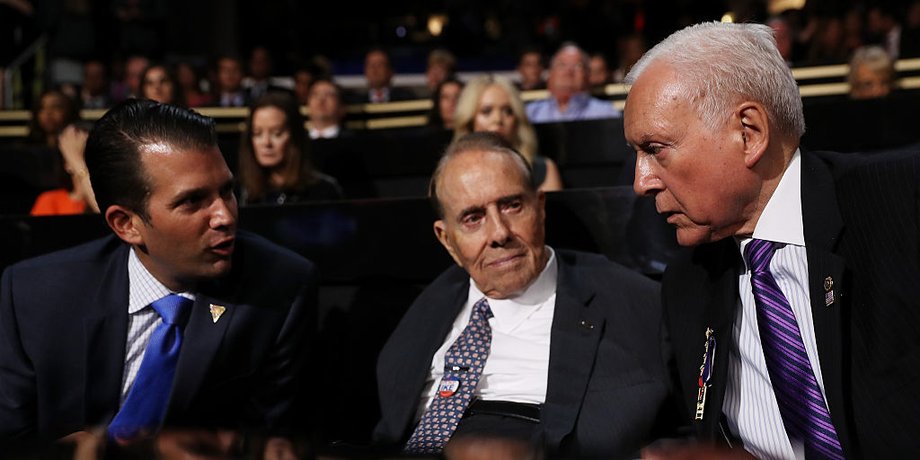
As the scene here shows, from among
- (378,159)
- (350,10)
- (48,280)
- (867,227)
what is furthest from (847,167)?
(350,10)

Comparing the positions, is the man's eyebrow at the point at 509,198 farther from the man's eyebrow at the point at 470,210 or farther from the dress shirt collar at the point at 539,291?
the dress shirt collar at the point at 539,291

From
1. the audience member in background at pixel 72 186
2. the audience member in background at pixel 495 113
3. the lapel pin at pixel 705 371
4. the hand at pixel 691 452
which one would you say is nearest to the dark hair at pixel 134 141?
the lapel pin at pixel 705 371

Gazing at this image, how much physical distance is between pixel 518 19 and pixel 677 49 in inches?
379

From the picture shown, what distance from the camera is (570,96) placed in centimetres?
542

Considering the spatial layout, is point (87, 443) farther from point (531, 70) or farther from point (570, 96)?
point (531, 70)

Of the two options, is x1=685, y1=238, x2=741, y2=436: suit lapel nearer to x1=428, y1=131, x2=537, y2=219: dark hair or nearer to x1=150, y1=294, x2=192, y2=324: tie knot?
x1=428, y1=131, x2=537, y2=219: dark hair

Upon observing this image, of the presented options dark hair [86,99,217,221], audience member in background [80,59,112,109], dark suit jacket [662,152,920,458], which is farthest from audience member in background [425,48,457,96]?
dark suit jacket [662,152,920,458]

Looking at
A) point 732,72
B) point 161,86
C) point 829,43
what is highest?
point 829,43

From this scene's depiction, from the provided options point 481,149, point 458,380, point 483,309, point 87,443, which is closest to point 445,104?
point 481,149

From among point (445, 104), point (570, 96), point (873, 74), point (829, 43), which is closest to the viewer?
point (873, 74)

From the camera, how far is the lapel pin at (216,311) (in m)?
2.06

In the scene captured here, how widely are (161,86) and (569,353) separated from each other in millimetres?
3973

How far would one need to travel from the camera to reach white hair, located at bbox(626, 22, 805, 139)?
5.14 ft

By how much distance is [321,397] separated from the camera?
8.27 feet
